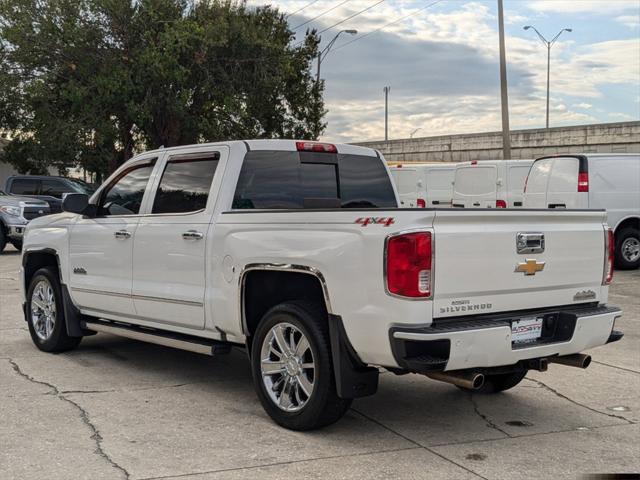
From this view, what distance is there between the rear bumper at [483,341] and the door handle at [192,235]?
1971 mm

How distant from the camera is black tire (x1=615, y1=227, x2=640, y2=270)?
16.2 meters

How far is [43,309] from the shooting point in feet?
26.1

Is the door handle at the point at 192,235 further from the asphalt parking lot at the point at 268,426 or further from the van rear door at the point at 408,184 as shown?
the van rear door at the point at 408,184

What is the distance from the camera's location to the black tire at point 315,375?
5000 mm

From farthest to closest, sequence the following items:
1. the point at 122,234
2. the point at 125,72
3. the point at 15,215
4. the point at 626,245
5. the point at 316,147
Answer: the point at 125,72 < the point at 15,215 < the point at 626,245 < the point at 122,234 < the point at 316,147

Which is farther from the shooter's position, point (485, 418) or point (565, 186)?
point (565, 186)

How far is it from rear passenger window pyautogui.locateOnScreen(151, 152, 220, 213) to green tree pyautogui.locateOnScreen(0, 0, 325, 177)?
2586 cm

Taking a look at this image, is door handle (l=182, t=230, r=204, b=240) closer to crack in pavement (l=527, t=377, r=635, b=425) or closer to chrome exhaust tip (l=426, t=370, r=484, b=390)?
chrome exhaust tip (l=426, t=370, r=484, b=390)

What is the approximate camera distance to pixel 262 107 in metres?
36.4

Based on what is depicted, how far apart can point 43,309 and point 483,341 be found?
4.90 metres

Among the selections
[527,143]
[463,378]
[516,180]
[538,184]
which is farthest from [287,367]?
[527,143]

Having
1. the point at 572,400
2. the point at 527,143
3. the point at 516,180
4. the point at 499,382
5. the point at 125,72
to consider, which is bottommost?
the point at 572,400

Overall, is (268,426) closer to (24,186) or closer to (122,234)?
(122,234)

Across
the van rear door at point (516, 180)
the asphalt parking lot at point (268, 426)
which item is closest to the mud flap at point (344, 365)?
the asphalt parking lot at point (268, 426)
